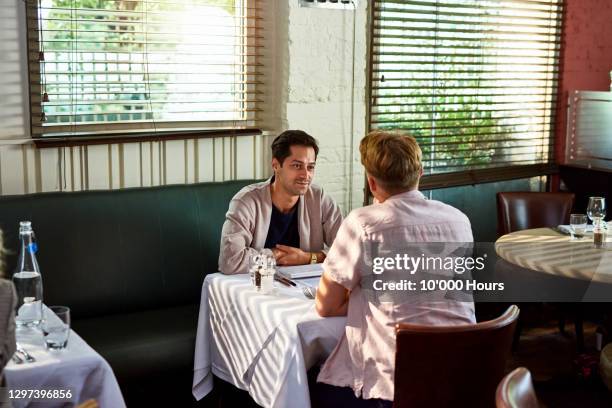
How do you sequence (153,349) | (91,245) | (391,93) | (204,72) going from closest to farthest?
(153,349), (91,245), (204,72), (391,93)

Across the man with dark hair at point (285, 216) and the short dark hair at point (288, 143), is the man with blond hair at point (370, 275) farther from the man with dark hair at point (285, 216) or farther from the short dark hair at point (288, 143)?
the short dark hair at point (288, 143)

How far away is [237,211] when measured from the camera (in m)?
3.73

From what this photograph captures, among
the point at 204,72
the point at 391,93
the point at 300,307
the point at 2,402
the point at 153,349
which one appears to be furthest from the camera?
the point at 391,93

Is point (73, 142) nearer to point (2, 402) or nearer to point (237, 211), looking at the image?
point (237, 211)

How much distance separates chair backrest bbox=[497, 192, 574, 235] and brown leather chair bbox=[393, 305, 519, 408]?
2312 millimetres

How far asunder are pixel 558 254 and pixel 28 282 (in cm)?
224

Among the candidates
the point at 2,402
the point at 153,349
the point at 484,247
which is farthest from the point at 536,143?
the point at 2,402

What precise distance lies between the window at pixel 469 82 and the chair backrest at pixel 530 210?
543mm

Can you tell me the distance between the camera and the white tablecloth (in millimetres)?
2381

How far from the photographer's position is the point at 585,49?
19.6 ft

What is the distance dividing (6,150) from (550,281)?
10.5 ft

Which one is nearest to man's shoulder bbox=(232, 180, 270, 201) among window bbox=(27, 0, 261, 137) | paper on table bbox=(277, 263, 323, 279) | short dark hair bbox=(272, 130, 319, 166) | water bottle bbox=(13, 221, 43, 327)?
short dark hair bbox=(272, 130, 319, 166)

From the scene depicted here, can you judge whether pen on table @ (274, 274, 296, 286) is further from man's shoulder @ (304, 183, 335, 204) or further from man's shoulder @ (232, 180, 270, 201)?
man's shoulder @ (304, 183, 335, 204)

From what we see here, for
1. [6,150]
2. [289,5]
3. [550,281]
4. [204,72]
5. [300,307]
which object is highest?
[289,5]
